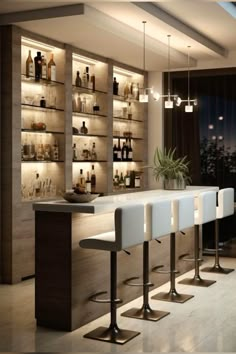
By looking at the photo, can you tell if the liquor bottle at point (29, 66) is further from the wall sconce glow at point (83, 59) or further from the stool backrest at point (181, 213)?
the stool backrest at point (181, 213)

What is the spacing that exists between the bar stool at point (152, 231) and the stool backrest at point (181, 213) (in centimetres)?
26

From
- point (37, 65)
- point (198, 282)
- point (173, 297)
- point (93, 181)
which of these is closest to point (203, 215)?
point (198, 282)

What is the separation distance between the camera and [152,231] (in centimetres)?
479


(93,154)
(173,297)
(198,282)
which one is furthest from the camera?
(93,154)

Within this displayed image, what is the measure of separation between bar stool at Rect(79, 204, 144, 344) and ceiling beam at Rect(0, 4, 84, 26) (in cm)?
215

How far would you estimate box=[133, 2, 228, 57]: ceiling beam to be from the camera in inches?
223

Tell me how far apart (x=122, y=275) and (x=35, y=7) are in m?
2.77

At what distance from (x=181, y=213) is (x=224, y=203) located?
1458 millimetres

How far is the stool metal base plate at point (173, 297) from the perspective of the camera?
549 cm

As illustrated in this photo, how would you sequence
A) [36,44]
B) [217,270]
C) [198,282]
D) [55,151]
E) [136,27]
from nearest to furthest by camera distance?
1. [198,282]
2. [136,27]
3. [36,44]
4. [55,151]
5. [217,270]

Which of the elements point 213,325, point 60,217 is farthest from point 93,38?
point 213,325

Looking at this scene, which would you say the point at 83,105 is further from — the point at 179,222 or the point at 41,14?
the point at 179,222

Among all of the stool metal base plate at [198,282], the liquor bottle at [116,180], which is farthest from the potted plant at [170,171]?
the liquor bottle at [116,180]

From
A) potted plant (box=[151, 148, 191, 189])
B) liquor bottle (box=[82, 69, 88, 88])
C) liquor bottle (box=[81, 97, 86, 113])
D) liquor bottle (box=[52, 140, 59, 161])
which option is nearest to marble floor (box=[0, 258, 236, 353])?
potted plant (box=[151, 148, 191, 189])
